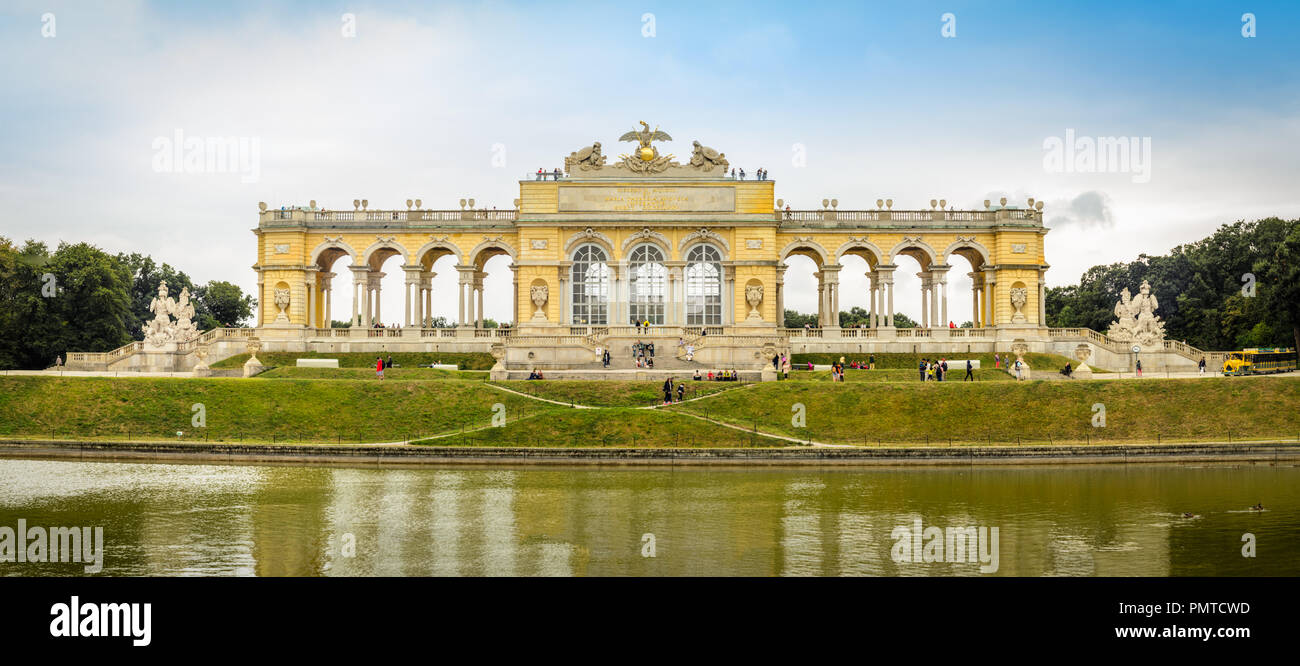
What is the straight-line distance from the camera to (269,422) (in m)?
36.0

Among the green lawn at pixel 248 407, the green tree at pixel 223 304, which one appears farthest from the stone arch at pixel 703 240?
the green tree at pixel 223 304

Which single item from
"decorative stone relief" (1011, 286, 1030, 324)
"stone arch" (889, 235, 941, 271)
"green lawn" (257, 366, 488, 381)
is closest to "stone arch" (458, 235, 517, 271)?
"green lawn" (257, 366, 488, 381)

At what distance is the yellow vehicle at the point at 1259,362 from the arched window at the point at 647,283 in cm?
3251

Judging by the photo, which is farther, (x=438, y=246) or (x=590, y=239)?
(x=438, y=246)

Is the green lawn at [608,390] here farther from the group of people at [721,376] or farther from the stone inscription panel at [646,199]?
the stone inscription panel at [646,199]

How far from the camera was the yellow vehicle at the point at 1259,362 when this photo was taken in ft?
162

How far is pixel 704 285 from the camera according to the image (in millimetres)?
62125

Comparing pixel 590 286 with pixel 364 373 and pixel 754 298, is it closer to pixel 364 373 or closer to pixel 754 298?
pixel 754 298

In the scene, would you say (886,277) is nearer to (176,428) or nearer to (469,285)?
(469,285)

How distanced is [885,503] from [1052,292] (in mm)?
81916

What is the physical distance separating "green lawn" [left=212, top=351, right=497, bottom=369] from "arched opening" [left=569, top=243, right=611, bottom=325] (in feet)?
24.1

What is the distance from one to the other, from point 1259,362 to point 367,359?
5074 centimetres

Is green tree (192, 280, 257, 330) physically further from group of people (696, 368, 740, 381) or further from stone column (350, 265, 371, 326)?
group of people (696, 368, 740, 381)

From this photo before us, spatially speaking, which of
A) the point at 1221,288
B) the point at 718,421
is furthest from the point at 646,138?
the point at 1221,288
